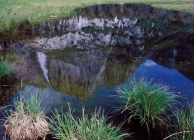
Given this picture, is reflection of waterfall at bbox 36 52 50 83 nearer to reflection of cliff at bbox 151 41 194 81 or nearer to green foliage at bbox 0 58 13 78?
green foliage at bbox 0 58 13 78

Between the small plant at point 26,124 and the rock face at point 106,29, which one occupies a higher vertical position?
the rock face at point 106,29

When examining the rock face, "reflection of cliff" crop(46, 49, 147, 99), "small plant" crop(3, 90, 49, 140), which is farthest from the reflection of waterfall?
"small plant" crop(3, 90, 49, 140)

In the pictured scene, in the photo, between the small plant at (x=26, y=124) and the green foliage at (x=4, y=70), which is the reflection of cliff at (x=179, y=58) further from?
the green foliage at (x=4, y=70)

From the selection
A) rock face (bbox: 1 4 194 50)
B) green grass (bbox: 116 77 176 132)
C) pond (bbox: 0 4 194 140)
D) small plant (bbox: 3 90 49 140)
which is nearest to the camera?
small plant (bbox: 3 90 49 140)

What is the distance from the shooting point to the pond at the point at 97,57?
33.6 feet

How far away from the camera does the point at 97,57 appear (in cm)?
1500

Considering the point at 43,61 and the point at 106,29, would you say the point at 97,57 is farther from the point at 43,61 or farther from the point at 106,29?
the point at 106,29

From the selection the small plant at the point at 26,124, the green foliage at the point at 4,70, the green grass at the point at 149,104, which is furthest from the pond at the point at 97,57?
the small plant at the point at 26,124

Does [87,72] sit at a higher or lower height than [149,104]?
lower

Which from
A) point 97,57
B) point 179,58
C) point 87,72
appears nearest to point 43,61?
point 87,72

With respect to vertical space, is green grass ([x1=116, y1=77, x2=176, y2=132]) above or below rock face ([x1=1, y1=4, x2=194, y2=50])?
below

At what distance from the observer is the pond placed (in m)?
10.2

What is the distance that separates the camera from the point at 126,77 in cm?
1155

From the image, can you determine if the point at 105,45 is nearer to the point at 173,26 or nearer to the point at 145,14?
the point at 173,26
